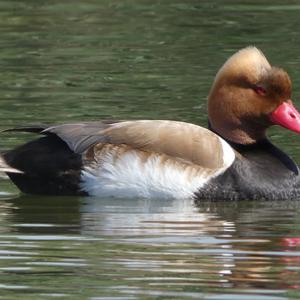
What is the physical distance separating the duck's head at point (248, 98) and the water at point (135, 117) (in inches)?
27.4

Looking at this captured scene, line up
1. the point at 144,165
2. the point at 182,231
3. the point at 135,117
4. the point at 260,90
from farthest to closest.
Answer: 1. the point at 135,117
2. the point at 260,90
3. the point at 144,165
4. the point at 182,231

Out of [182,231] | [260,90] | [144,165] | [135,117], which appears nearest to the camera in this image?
[182,231]

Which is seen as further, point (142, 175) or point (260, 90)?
point (260, 90)

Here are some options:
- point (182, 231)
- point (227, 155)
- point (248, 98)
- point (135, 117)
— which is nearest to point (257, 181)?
point (227, 155)

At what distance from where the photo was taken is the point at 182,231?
10172mm

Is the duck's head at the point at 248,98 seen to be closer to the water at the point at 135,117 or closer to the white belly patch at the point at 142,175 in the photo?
the white belly patch at the point at 142,175

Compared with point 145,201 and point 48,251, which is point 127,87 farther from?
point 48,251

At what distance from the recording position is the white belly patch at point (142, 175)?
11344 millimetres

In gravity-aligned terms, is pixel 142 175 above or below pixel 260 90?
below

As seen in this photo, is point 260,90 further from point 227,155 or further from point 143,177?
point 143,177

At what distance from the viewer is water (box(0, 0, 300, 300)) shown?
862 cm

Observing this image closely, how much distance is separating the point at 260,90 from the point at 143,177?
3.59 feet

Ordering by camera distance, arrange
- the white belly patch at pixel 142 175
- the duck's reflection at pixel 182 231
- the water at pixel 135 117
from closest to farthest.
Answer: the water at pixel 135 117 < the duck's reflection at pixel 182 231 < the white belly patch at pixel 142 175

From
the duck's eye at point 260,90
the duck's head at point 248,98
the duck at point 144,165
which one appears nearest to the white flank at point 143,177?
the duck at point 144,165
